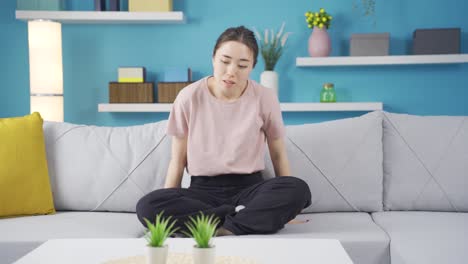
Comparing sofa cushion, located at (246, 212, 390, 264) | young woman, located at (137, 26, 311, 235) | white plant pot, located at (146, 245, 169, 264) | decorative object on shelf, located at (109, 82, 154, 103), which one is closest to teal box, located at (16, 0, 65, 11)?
decorative object on shelf, located at (109, 82, 154, 103)

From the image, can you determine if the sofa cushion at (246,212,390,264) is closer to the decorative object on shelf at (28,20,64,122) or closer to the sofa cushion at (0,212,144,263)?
the sofa cushion at (0,212,144,263)

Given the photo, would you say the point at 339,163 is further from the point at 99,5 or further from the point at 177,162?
the point at 99,5

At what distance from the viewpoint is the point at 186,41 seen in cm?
399

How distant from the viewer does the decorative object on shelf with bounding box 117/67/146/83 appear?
3863 millimetres

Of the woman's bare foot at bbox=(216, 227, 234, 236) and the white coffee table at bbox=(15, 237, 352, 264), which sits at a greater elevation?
the white coffee table at bbox=(15, 237, 352, 264)

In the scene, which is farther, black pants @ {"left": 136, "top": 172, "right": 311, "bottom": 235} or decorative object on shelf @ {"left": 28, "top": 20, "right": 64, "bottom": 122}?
decorative object on shelf @ {"left": 28, "top": 20, "right": 64, "bottom": 122}

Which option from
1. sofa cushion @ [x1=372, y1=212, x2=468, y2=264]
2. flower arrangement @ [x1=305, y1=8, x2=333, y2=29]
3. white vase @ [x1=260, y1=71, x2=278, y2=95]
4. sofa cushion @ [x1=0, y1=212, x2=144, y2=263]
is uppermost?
flower arrangement @ [x1=305, y1=8, x2=333, y2=29]

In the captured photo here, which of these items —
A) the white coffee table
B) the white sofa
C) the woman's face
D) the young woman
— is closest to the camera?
the white coffee table

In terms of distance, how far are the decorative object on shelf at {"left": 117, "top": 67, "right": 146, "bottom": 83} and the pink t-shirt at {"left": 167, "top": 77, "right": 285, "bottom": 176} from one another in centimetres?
166

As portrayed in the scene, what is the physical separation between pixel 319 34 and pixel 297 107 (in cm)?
50

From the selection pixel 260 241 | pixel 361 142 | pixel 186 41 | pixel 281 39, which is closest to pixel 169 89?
pixel 186 41

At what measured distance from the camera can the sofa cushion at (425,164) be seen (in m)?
2.29

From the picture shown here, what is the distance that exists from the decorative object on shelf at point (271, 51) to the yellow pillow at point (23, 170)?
1.80 metres

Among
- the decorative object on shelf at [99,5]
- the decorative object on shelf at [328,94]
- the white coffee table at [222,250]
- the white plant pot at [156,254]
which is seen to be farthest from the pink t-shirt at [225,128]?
the decorative object on shelf at [99,5]
